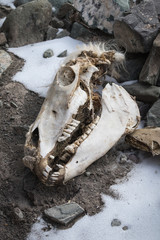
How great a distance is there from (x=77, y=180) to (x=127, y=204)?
414mm

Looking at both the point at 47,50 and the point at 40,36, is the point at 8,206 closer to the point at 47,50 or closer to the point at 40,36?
the point at 47,50

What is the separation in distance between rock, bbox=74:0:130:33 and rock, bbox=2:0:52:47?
48 cm

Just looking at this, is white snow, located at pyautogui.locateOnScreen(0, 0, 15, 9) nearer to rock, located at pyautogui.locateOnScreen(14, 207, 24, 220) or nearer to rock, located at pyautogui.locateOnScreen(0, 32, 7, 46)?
rock, located at pyautogui.locateOnScreen(0, 32, 7, 46)

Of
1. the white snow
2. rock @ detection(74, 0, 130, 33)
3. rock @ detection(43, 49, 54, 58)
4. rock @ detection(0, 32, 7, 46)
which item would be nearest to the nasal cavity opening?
rock @ detection(43, 49, 54, 58)

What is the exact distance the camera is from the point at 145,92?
3.55 metres

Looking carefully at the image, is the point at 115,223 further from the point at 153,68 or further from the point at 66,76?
the point at 153,68

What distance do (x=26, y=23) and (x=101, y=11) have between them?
3.17 feet

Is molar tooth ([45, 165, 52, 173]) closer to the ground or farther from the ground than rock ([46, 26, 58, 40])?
farther from the ground

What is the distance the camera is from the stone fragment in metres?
2.93

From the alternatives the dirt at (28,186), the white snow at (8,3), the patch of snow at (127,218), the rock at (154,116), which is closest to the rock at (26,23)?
the white snow at (8,3)

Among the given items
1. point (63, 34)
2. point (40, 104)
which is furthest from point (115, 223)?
point (63, 34)

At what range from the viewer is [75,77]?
2.99m

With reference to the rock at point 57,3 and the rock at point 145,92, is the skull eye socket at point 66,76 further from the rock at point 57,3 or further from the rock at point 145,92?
the rock at point 57,3

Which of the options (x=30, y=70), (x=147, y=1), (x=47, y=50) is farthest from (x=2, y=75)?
(x=147, y=1)
